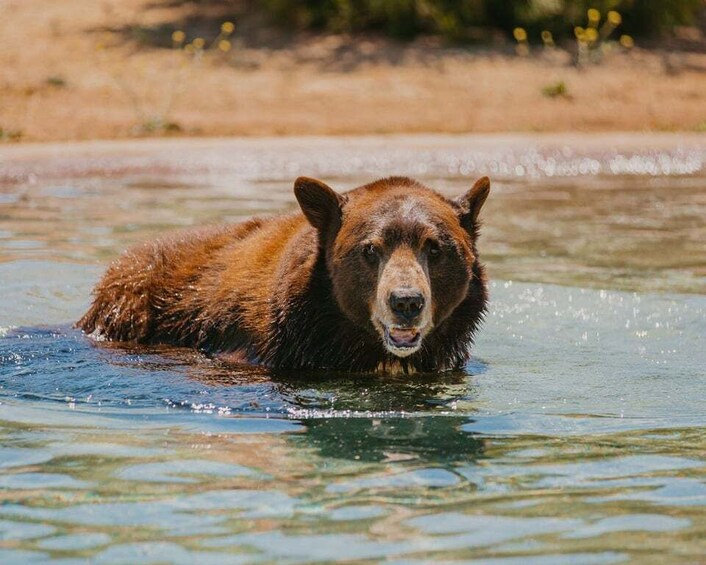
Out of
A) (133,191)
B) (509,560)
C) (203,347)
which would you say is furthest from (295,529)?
(133,191)

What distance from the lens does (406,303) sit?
632 centimetres

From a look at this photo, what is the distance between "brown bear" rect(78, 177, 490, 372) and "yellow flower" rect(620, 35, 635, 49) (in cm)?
1459

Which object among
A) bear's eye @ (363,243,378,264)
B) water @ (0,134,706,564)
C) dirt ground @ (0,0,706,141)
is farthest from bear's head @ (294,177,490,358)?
dirt ground @ (0,0,706,141)

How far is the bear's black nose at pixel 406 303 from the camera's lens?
6.30 m

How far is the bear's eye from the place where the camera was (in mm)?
6773

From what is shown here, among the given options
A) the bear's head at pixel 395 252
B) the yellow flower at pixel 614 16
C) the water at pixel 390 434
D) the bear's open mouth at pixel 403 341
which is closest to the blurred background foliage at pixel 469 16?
the yellow flower at pixel 614 16

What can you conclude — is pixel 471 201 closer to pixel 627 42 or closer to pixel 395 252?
pixel 395 252

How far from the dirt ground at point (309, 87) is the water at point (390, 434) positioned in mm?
7587

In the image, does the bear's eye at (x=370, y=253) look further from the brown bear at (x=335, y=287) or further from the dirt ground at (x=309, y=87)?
the dirt ground at (x=309, y=87)

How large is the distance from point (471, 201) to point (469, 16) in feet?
54.5

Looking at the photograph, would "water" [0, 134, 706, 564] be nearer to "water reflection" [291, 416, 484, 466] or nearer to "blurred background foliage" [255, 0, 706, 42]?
"water reflection" [291, 416, 484, 466]

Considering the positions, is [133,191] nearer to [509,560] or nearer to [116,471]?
[116,471]

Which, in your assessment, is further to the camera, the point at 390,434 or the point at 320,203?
the point at 320,203

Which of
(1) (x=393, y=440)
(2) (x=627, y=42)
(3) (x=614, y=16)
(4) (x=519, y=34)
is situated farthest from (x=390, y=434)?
(3) (x=614, y=16)
